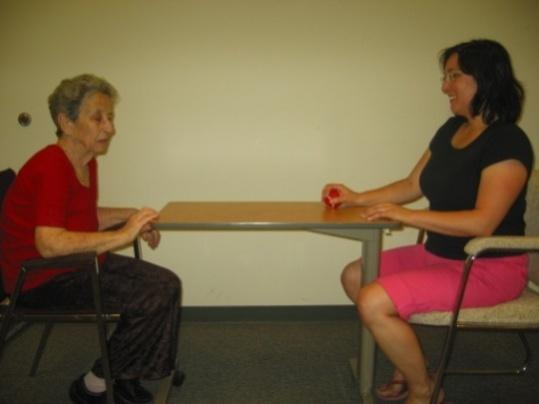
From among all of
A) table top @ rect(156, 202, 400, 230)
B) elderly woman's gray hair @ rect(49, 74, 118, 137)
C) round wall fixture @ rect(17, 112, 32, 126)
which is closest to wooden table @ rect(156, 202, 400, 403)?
table top @ rect(156, 202, 400, 230)

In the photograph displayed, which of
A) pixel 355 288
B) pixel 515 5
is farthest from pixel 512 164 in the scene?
pixel 515 5

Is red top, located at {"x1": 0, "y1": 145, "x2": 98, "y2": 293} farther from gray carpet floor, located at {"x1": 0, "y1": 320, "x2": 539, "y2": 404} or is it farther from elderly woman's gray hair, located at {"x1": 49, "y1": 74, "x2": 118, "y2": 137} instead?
gray carpet floor, located at {"x1": 0, "y1": 320, "x2": 539, "y2": 404}

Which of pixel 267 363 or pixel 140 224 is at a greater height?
pixel 140 224

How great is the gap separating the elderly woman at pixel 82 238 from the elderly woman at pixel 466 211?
751 millimetres

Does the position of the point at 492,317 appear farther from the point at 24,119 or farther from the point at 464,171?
the point at 24,119

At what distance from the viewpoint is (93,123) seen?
148cm

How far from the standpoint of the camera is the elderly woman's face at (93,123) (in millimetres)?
1469

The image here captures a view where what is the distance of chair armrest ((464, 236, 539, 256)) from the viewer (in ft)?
3.86

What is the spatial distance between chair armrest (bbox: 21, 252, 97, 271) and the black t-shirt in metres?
1.21

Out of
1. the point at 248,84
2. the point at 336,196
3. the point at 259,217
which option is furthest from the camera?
the point at 248,84

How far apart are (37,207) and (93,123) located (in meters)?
0.36

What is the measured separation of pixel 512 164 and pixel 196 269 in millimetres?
1625

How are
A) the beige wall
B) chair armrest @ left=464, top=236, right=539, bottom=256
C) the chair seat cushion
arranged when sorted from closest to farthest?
1. chair armrest @ left=464, top=236, right=539, bottom=256
2. the chair seat cushion
3. the beige wall

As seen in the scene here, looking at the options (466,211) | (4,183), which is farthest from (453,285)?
(4,183)
